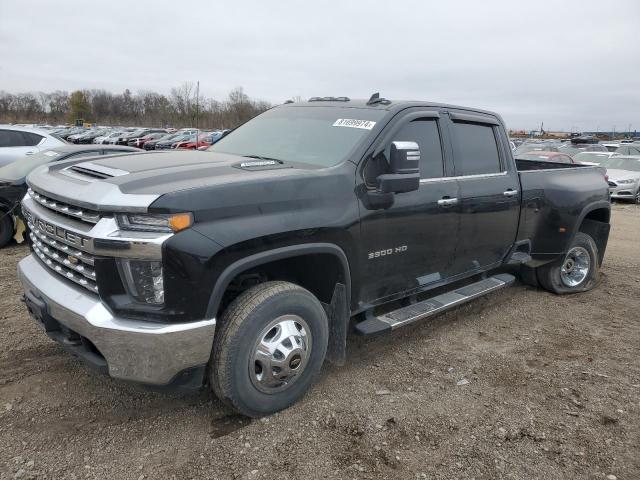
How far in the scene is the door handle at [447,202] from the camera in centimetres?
391

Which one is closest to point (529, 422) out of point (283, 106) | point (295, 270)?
point (295, 270)

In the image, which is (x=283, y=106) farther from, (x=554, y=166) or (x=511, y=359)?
(x=554, y=166)

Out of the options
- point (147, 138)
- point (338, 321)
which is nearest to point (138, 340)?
point (338, 321)

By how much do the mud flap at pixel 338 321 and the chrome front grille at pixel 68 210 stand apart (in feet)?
5.00

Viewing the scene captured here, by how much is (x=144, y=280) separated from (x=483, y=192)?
296cm

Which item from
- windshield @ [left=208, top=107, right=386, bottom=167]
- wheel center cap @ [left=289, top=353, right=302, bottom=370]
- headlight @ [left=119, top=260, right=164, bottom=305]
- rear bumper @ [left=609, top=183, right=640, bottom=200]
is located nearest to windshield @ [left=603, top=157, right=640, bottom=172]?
rear bumper @ [left=609, top=183, right=640, bottom=200]

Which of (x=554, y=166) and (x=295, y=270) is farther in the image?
(x=554, y=166)

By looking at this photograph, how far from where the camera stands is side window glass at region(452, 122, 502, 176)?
168 inches

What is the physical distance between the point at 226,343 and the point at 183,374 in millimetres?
274

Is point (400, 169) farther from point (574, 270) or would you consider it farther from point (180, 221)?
point (574, 270)

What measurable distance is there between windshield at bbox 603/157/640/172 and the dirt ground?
15079 millimetres

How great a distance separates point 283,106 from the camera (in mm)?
4684

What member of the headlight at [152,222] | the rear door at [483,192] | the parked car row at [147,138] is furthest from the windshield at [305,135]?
the parked car row at [147,138]

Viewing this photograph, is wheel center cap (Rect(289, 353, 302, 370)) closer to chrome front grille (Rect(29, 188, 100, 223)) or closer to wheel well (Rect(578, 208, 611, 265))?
chrome front grille (Rect(29, 188, 100, 223))
